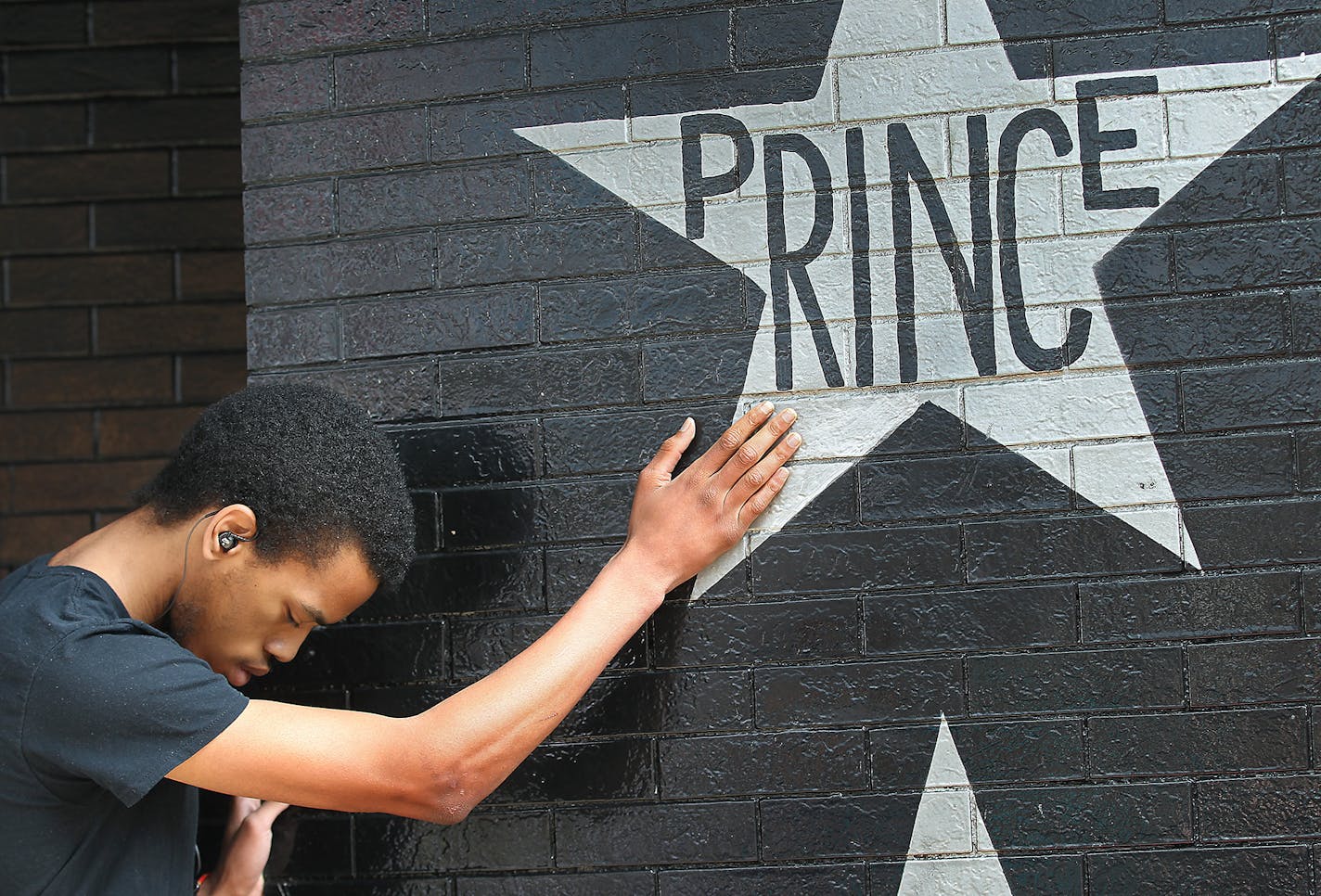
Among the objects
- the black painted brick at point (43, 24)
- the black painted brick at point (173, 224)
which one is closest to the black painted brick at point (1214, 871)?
the black painted brick at point (173, 224)

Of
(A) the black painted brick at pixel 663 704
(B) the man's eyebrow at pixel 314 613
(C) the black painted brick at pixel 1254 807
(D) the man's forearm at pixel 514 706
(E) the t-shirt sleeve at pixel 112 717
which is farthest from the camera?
(A) the black painted brick at pixel 663 704

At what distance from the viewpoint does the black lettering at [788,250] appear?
7.64 feet

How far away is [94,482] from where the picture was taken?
12.0ft

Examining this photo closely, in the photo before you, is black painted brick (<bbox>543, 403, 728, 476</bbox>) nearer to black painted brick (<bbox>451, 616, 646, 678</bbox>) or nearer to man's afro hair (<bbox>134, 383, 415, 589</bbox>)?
black painted brick (<bbox>451, 616, 646, 678</bbox>)

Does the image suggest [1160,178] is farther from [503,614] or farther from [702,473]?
[503,614]

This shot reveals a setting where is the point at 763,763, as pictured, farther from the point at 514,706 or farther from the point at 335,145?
the point at 335,145

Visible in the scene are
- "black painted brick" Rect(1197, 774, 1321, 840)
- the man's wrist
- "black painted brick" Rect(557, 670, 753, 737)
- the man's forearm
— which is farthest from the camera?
"black painted brick" Rect(557, 670, 753, 737)

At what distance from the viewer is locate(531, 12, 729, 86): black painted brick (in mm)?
2383

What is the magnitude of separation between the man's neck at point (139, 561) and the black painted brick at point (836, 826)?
131cm

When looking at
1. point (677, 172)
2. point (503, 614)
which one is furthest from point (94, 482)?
point (677, 172)

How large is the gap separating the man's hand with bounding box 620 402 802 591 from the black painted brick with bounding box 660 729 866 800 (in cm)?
40

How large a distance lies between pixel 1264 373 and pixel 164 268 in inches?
133

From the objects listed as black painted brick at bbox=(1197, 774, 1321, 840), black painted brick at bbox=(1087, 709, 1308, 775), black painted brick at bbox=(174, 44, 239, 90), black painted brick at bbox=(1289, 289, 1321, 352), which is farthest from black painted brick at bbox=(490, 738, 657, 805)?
black painted brick at bbox=(174, 44, 239, 90)

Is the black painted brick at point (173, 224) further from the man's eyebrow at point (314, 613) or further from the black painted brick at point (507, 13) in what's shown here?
the man's eyebrow at point (314, 613)
